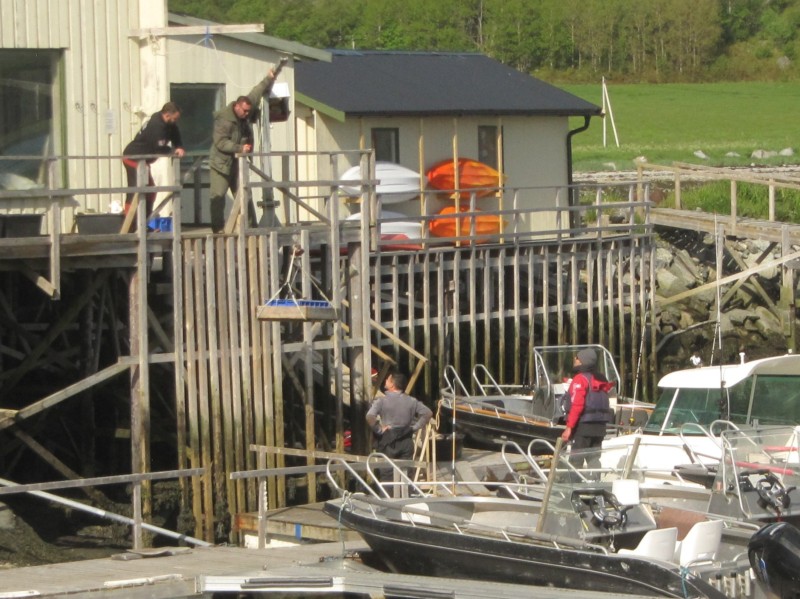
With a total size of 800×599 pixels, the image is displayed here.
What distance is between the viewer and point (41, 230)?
18.7 metres

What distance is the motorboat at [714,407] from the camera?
56.5 ft

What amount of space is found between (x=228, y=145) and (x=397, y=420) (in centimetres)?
384

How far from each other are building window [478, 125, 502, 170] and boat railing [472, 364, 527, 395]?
5.03 metres

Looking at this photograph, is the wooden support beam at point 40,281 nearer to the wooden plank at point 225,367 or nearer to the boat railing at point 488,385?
the wooden plank at point 225,367

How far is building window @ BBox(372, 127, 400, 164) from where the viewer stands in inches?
1048

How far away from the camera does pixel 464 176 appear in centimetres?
2706

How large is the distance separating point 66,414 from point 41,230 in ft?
7.67

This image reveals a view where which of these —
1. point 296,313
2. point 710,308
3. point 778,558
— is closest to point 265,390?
point 296,313

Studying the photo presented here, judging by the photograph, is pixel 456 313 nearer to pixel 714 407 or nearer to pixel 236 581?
pixel 714 407

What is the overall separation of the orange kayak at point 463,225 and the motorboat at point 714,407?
7.79m

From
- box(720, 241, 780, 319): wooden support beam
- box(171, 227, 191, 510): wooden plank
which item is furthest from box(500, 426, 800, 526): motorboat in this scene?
box(720, 241, 780, 319): wooden support beam

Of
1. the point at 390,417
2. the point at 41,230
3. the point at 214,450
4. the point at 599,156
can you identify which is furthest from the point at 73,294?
the point at 599,156

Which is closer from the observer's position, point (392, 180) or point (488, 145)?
point (392, 180)

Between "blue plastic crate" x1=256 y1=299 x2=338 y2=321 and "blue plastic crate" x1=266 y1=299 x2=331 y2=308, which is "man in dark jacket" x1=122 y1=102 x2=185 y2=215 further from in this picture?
"blue plastic crate" x1=256 y1=299 x2=338 y2=321
